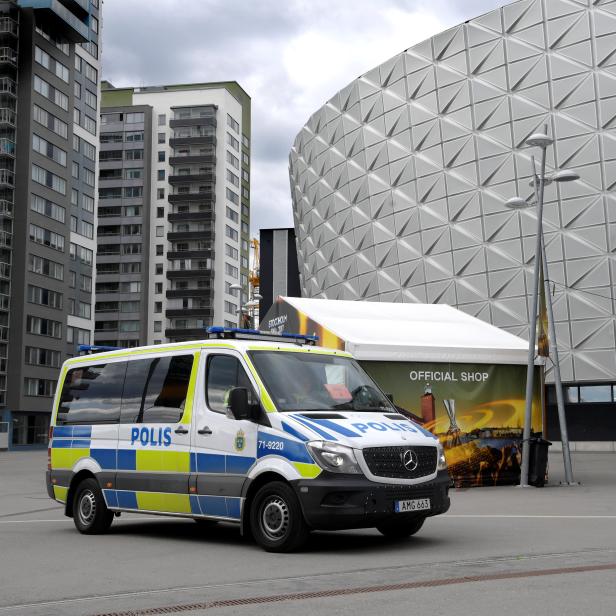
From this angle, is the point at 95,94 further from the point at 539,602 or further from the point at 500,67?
the point at 539,602

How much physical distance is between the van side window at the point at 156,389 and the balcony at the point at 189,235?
99615mm

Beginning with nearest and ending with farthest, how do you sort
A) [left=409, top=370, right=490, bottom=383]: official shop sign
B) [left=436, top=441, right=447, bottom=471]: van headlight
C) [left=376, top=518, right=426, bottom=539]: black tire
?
[left=436, top=441, right=447, bottom=471]: van headlight, [left=376, top=518, right=426, bottom=539]: black tire, [left=409, top=370, right=490, bottom=383]: official shop sign

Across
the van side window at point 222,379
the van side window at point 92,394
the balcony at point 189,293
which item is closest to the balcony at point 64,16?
the balcony at point 189,293

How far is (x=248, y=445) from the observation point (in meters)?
10.3

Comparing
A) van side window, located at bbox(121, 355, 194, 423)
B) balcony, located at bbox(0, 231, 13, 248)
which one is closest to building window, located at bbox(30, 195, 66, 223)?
balcony, located at bbox(0, 231, 13, 248)

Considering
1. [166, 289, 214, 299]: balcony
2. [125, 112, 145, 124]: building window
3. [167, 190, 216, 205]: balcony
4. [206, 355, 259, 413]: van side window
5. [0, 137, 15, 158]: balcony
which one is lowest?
[206, 355, 259, 413]: van side window

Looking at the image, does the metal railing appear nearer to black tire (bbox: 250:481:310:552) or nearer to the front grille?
black tire (bbox: 250:481:310:552)

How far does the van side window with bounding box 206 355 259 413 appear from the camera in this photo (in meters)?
10.8

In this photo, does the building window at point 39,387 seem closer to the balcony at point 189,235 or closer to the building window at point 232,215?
the balcony at point 189,235

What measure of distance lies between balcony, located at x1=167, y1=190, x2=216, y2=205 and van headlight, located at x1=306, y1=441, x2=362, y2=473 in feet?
337

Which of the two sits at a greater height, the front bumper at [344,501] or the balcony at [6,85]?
the balcony at [6,85]

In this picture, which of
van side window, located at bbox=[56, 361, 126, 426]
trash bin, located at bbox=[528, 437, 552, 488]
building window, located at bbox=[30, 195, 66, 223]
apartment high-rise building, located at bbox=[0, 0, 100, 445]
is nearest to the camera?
van side window, located at bbox=[56, 361, 126, 426]

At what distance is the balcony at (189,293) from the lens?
110250 mm

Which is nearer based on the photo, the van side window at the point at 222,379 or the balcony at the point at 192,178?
the van side window at the point at 222,379
